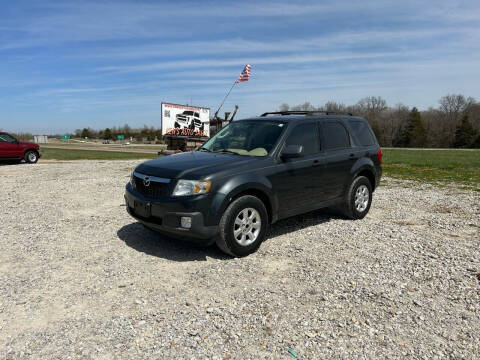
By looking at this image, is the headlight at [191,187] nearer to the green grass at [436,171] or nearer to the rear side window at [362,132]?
the rear side window at [362,132]

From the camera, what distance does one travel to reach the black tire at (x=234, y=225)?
14.7 feet

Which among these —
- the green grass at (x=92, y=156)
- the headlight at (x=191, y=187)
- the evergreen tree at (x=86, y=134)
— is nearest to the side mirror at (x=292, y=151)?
the headlight at (x=191, y=187)

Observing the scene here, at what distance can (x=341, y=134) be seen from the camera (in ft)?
20.9

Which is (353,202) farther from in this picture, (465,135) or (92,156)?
(465,135)

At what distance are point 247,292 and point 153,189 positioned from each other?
186cm

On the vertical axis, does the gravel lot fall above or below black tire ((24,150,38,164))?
below

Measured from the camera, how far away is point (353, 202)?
645 cm

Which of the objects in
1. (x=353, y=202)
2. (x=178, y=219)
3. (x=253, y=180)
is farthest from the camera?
(x=353, y=202)

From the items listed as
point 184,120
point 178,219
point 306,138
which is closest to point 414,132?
point 184,120

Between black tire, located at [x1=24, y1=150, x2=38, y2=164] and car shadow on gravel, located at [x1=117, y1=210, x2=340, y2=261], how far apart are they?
1516 cm

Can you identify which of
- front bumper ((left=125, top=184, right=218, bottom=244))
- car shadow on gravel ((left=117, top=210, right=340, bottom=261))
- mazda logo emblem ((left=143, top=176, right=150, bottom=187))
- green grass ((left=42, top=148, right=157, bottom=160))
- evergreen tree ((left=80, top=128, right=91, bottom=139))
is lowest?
car shadow on gravel ((left=117, top=210, right=340, bottom=261))

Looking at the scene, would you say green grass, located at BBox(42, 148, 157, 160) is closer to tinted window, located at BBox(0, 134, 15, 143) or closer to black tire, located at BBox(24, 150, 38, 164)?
black tire, located at BBox(24, 150, 38, 164)

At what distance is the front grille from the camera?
4.60m

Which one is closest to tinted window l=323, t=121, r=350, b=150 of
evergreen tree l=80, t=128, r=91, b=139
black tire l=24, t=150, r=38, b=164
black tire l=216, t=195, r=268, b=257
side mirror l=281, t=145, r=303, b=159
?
side mirror l=281, t=145, r=303, b=159
